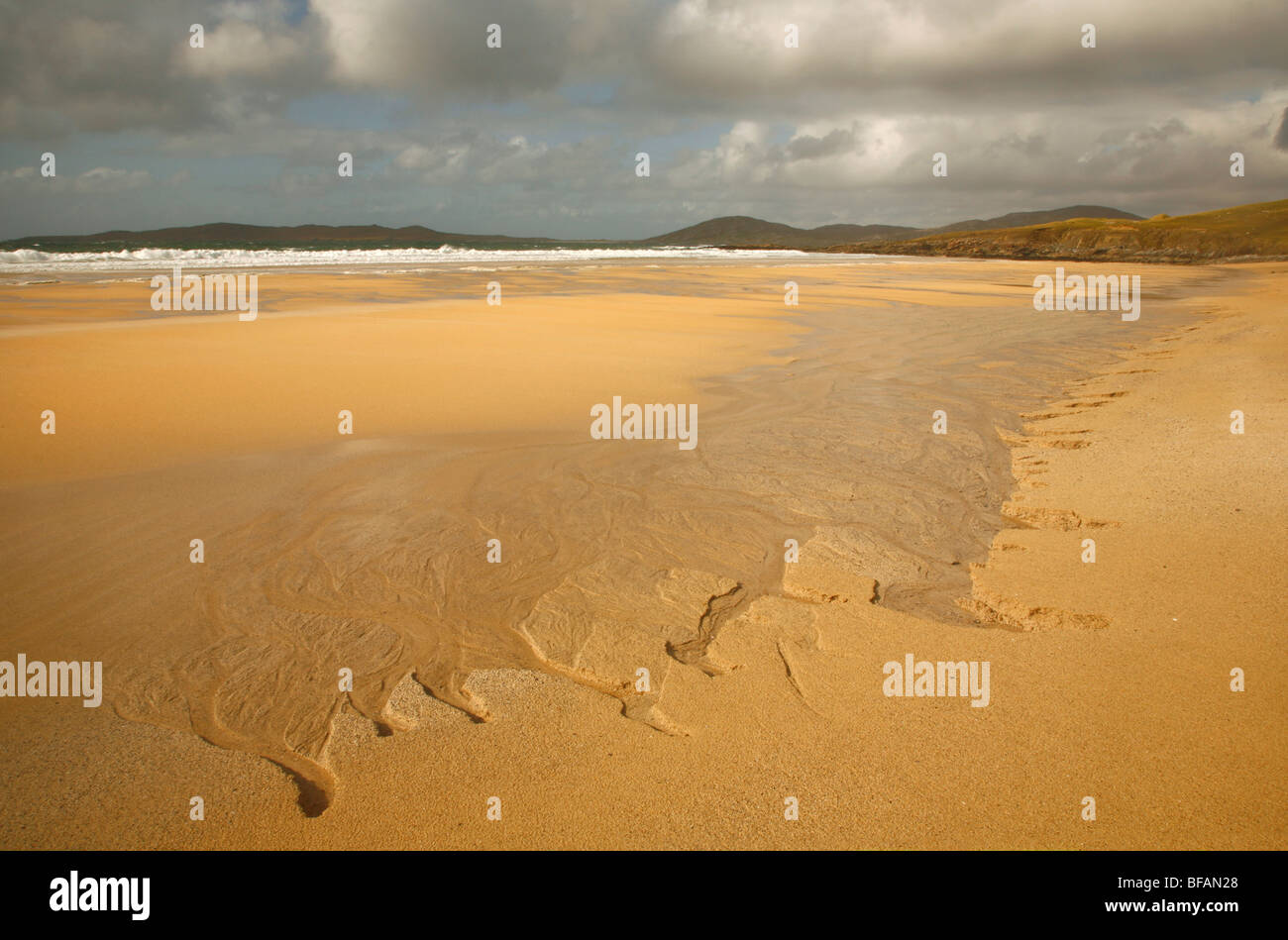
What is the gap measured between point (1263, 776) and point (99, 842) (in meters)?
3.83

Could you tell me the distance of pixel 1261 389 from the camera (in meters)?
7.78

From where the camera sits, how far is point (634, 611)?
3.79 metres

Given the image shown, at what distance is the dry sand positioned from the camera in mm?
2412

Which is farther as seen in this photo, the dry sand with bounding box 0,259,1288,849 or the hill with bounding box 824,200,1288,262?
A: the hill with bounding box 824,200,1288,262

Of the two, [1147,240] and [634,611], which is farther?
[1147,240]

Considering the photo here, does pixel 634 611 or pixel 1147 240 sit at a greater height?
pixel 1147 240

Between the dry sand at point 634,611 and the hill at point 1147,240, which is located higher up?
the hill at point 1147,240

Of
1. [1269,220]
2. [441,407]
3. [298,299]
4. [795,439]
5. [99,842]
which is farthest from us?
[1269,220]

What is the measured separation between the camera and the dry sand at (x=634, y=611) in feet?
7.91

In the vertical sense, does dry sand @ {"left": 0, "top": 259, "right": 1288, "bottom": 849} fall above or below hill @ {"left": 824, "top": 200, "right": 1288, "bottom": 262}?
below

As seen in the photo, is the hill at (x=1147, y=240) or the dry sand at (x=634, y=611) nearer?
the dry sand at (x=634, y=611)
